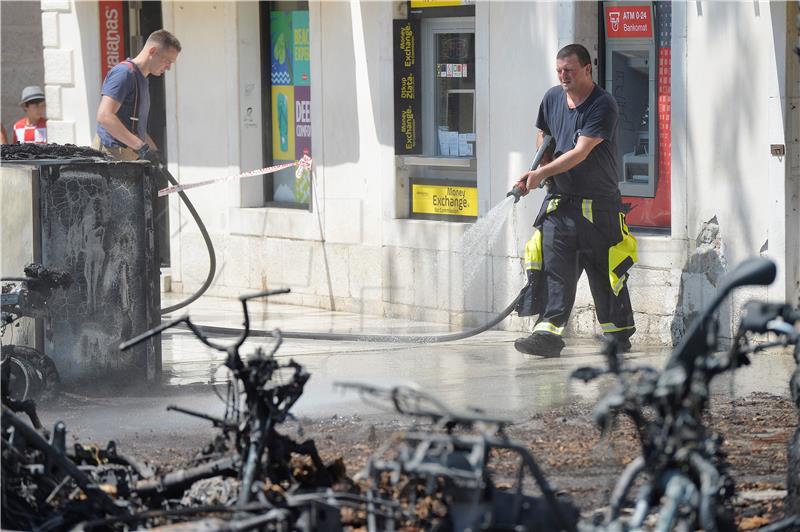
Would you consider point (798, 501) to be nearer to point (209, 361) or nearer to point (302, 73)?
point (209, 361)

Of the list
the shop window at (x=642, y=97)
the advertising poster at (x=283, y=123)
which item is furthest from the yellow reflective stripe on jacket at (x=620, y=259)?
the advertising poster at (x=283, y=123)

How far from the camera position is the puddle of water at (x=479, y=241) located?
1053 cm

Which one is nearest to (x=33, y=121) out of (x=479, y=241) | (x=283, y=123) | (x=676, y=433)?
(x=283, y=123)

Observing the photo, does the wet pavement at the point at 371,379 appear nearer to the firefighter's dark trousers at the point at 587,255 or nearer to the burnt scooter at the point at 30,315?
the burnt scooter at the point at 30,315

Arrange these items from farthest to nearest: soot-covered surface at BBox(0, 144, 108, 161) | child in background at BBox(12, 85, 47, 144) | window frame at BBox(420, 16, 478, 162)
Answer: child in background at BBox(12, 85, 47, 144), window frame at BBox(420, 16, 478, 162), soot-covered surface at BBox(0, 144, 108, 161)

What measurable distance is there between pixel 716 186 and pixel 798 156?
573mm

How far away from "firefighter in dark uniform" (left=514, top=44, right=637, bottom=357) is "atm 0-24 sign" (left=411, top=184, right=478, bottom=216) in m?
1.80

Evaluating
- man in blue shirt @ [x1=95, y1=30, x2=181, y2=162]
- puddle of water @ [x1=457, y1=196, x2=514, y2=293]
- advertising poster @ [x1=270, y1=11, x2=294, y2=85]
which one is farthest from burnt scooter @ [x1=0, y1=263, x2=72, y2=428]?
advertising poster @ [x1=270, y1=11, x2=294, y2=85]

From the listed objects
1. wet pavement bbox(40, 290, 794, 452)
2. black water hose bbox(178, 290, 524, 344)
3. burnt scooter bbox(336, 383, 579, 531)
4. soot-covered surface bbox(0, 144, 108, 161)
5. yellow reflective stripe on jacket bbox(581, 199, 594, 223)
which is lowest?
wet pavement bbox(40, 290, 794, 452)

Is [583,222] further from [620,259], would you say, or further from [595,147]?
[595,147]

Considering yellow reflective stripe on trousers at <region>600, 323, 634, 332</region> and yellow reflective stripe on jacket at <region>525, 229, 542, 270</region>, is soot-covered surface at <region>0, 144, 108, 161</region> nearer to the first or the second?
yellow reflective stripe on jacket at <region>525, 229, 542, 270</region>

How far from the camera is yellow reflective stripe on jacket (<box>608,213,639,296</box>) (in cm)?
895

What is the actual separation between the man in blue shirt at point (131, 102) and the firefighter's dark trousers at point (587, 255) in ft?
9.03

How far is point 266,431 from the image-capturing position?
4273 millimetres
